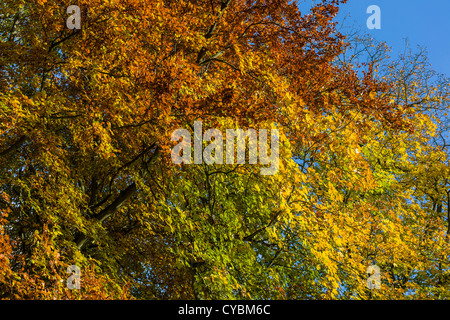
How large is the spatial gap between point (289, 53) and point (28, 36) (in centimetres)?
757

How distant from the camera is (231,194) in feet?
36.7

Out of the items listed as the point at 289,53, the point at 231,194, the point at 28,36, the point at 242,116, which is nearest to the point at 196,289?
the point at 231,194

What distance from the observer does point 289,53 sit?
13.1 metres

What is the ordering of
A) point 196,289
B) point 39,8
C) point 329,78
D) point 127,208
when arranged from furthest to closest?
point 329,78
point 127,208
point 39,8
point 196,289

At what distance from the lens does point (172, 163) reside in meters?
9.91

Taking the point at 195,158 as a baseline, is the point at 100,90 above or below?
above

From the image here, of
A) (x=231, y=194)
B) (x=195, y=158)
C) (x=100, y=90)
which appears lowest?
(x=231, y=194)

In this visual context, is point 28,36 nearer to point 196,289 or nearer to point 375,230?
point 196,289

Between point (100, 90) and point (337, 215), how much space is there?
6.90 meters

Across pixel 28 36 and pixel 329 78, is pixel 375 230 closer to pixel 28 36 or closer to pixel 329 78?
pixel 329 78

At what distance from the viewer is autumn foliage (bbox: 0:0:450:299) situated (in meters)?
9.40

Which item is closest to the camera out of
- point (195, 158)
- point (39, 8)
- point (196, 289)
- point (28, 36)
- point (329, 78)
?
point (196, 289)

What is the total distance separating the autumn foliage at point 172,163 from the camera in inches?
370

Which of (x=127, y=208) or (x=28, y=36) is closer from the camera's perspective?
(x=28, y=36)
